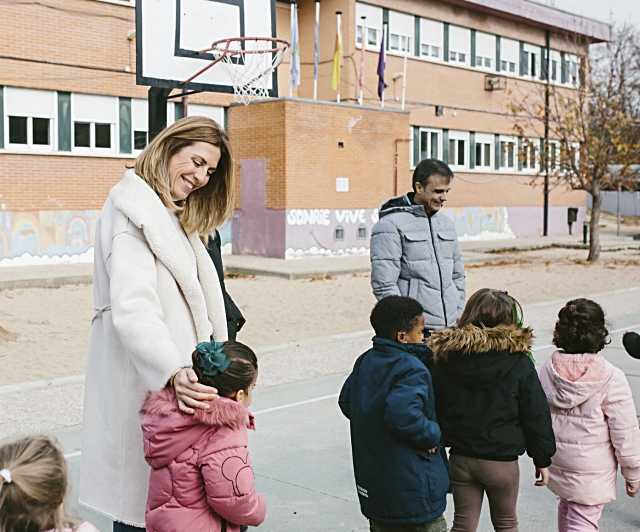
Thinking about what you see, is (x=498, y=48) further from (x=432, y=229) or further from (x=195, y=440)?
(x=195, y=440)

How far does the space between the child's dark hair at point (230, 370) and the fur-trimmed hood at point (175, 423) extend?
55mm

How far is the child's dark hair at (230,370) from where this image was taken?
9.90 ft

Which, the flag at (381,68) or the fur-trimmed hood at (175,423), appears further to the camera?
the flag at (381,68)

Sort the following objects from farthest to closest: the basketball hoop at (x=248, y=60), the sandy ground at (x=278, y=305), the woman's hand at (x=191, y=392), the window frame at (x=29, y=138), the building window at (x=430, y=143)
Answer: the building window at (x=430, y=143)
the window frame at (x=29, y=138)
the basketball hoop at (x=248, y=60)
the sandy ground at (x=278, y=305)
the woman's hand at (x=191, y=392)

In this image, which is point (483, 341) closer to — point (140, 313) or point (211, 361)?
point (211, 361)

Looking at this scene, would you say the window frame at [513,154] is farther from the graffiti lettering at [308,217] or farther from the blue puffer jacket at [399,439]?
the blue puffer jacket at [399,439]

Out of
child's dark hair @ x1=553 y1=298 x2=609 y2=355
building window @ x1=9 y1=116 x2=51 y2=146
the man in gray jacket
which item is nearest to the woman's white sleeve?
child's dark hair @ x1=553 y1=298 x2=609 y2=355

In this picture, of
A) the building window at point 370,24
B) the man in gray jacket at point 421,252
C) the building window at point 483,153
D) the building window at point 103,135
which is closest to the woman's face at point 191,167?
the man in gray jacket at point 421,252

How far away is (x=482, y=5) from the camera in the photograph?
34.8m

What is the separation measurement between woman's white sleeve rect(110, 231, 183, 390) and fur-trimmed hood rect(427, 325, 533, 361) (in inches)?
56.2

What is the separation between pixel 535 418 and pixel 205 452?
5.48 feet

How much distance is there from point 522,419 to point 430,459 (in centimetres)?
53

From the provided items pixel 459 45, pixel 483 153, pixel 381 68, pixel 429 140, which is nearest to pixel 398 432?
pixel 381 68

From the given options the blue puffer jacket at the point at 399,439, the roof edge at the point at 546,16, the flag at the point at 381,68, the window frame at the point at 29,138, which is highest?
the roof edge at the point at 546,16
